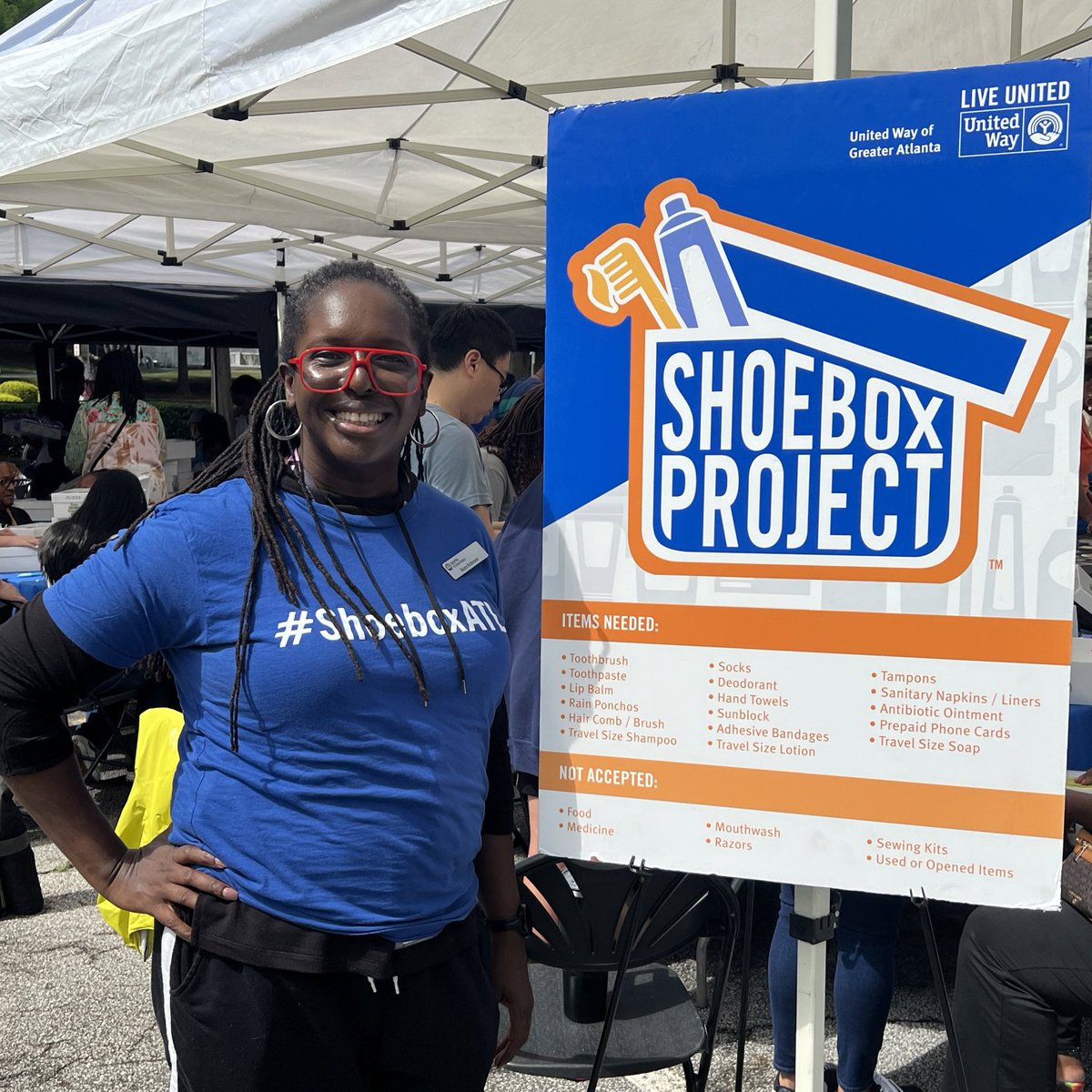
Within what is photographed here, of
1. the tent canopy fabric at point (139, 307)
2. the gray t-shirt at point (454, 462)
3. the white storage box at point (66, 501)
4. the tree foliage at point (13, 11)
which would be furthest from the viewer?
the tree foliage at point (13, 11)

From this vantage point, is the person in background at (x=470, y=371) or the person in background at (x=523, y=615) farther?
the person in background at (x=470, y=371)

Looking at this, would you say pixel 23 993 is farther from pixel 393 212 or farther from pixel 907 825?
pixel 393 212

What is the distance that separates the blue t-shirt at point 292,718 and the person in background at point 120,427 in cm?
510

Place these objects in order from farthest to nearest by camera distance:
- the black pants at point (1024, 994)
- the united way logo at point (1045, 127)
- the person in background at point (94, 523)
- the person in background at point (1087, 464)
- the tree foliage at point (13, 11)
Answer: the tree foliage at point (13, 11) → the person in background at point (1087, 464) → the person in background at point (94, 523) → the black pants at point (1024, 994) → the united way logo at point (1045, 127)

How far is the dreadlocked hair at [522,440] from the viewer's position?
11.0ft

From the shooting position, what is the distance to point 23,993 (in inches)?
126

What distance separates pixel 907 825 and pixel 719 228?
2.58 feet

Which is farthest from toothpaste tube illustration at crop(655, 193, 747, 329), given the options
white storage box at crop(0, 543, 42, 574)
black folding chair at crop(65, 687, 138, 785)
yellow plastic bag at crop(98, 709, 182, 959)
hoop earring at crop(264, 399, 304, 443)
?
A: white storage box at crop(0, 543, 42, 574)

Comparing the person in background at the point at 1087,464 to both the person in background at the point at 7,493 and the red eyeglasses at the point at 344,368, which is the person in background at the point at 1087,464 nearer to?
the red eyeglasses at the point at 344,368

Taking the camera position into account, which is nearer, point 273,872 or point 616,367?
point 273,872

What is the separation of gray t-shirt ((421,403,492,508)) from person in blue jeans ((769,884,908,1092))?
1.43 meters

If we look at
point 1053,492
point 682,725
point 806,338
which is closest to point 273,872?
point 682,725

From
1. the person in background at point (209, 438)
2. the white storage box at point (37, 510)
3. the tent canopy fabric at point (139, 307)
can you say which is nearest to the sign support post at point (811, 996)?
the white storage box at point (37, 510)

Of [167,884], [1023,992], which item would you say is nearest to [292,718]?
[167,884]
